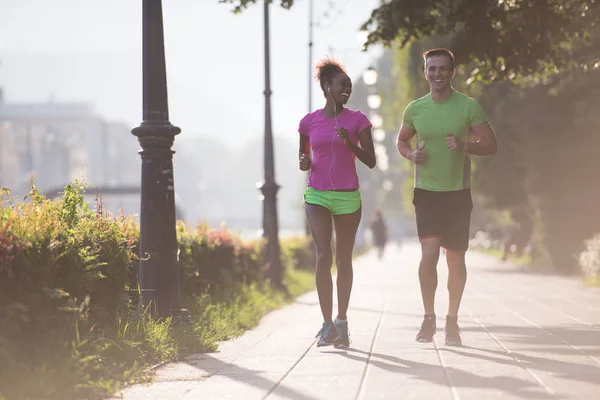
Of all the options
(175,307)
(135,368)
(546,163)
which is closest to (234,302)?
(175,307)

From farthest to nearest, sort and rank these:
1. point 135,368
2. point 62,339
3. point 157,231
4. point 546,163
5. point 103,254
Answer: point 546,163 < point 157,231 < point 103,254 < point 135,368 < point 62,339

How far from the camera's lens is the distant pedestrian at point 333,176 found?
8.60 metres

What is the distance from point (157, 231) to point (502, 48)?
611cm

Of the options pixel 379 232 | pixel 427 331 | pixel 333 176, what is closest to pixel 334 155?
pixel 333 176

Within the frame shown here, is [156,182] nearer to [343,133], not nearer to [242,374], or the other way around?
[343,133]

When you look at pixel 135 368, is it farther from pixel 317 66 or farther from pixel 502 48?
pixel 502 48

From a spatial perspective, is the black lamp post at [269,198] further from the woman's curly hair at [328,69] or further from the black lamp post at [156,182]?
the woman's curly hair at [328,69]

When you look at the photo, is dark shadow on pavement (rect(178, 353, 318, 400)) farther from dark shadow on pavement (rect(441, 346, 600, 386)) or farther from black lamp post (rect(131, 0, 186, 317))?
dark shadow on pavement (rect(441, 346, 600, 386))

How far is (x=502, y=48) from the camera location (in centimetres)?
1400

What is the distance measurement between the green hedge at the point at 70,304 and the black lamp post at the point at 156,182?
0.19m

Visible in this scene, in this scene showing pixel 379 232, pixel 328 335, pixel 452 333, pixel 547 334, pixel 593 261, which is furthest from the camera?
pixel 379 232

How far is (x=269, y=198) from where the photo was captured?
19.3 m

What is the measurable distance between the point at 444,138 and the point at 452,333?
58.9 inches

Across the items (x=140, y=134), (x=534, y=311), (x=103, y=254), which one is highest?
(x=140, y=134)
